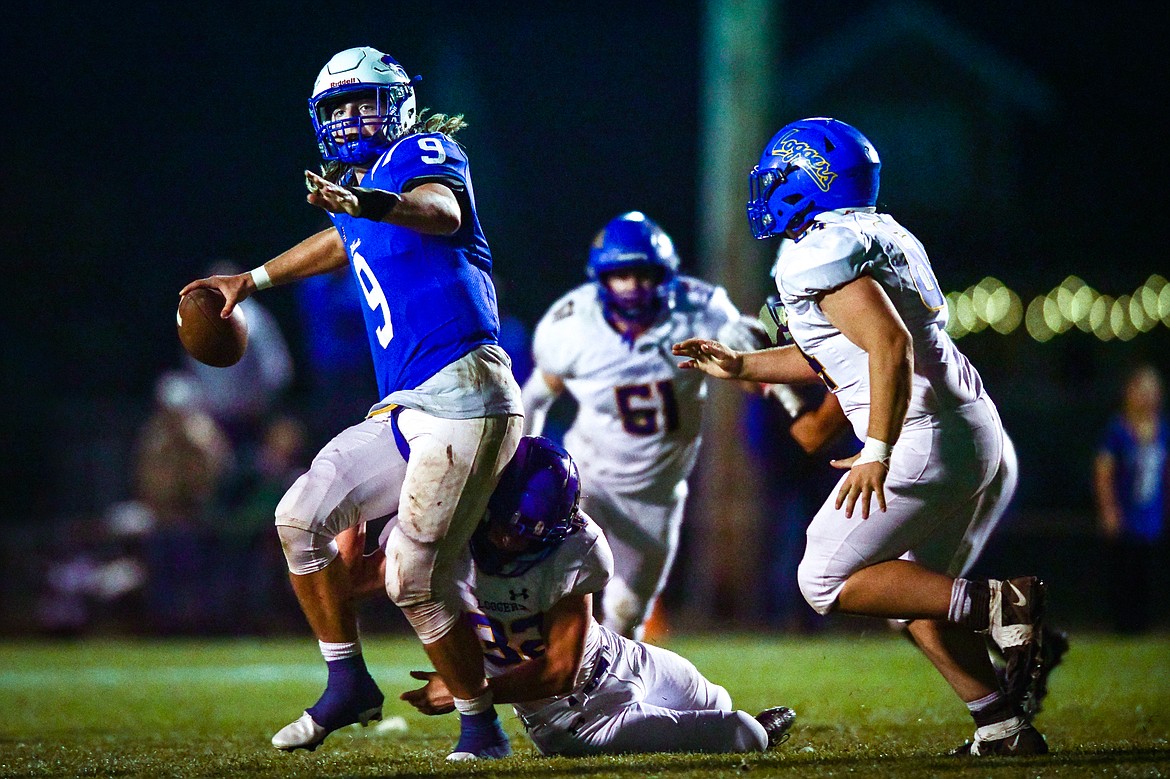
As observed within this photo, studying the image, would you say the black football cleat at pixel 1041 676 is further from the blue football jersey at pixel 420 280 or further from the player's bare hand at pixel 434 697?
the blue football jersey at pixel 420 280

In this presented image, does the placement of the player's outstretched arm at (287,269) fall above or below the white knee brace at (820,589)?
above

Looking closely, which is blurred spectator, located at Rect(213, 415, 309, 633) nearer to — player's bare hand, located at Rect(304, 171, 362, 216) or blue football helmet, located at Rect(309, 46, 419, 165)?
blue football helmet, located at Rect(309, 46, 419, 165)

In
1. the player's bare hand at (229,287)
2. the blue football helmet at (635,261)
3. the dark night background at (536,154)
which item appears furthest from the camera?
the dark night background at (536,154)

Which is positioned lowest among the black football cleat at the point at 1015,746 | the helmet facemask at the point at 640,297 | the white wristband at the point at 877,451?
the black football cleat at the point at 1015,746

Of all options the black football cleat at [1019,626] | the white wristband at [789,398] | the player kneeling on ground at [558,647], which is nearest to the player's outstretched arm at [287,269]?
the player kneeling on ground at [558,647]

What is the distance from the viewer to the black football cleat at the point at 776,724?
4.40m

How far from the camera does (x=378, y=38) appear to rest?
2172cm

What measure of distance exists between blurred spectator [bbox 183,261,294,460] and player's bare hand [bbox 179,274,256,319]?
20.4ft

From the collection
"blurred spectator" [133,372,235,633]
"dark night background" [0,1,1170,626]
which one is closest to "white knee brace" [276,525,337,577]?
"blurred spectator" [133,372,235,633]

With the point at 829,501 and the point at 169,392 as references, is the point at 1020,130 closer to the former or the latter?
the point at 169,392

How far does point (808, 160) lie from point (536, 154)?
58.0ft

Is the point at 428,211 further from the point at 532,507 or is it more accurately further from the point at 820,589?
the point at 820,589

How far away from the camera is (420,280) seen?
423 centimetres

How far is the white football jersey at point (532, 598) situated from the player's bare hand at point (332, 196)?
45.8 inches
